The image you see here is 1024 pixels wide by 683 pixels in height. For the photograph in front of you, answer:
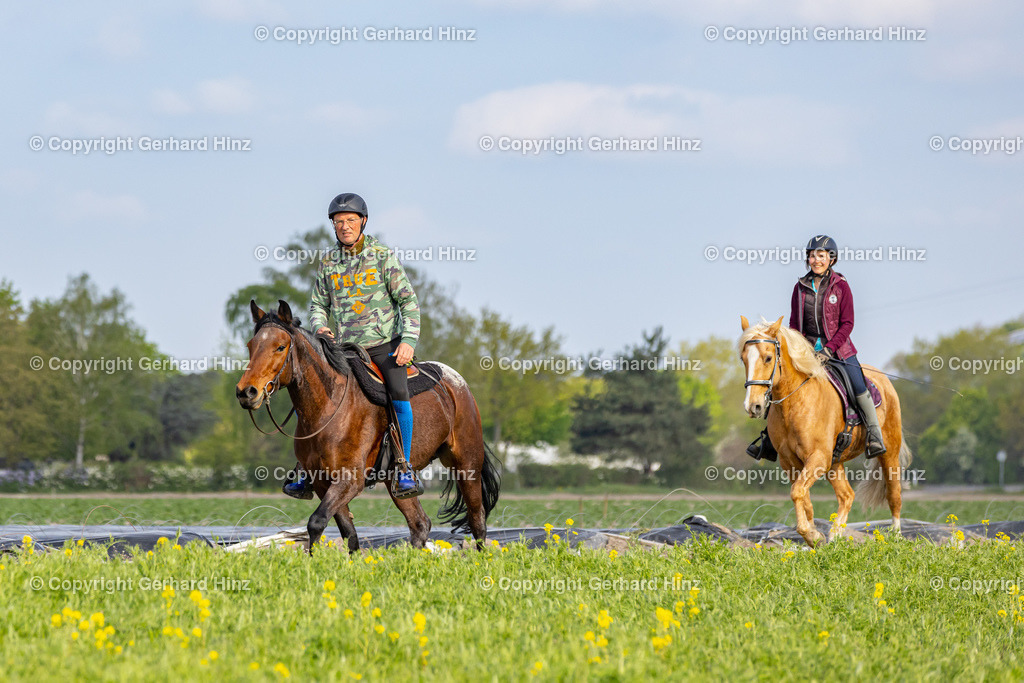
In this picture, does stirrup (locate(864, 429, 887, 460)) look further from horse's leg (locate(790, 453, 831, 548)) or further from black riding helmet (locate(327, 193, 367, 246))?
black riding helmet (locate(327, 193, 367, 246))

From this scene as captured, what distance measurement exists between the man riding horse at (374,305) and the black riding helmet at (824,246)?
189 inches

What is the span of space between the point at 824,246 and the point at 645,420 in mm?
41117

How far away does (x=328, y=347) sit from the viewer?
8.54m

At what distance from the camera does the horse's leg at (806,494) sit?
9.92 m

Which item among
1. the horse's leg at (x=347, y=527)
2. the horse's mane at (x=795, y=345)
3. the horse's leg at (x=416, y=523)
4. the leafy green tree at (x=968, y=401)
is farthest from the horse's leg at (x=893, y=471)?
the leafy green tree at (x=968, y=401)

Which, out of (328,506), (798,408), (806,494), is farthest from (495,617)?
(798,408)

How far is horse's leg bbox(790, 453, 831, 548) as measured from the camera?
9.92m

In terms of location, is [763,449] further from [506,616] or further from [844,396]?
[506,616]

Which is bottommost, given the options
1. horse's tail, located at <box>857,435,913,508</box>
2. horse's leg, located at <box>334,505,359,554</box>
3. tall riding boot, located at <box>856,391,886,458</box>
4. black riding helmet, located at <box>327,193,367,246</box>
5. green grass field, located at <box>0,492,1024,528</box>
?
green grass field, located at <box>0,492,1024,528</box>

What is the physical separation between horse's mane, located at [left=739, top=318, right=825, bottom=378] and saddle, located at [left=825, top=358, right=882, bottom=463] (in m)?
0.50

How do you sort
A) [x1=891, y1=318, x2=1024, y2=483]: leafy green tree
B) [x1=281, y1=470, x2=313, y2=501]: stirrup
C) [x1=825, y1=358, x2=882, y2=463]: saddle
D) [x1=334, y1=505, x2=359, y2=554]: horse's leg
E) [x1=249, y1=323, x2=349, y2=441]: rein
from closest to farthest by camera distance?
[x1=249, y1=323, x2=349, y2=441]: rein
[x1=281, y1=470, x2=313, y2=501]: stirrup
[x1=334, y1=505, x2=359, y2=554]: horse's leg
[x1=825, y1=358, x2=882, y2=463]: saddle
[x1=891, y1=318, x2=1024, y2=483]: leafy green tree

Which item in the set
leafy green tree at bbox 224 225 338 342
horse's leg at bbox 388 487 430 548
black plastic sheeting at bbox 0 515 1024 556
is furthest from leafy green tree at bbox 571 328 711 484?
horse's leg at bbox 388 487 430 548

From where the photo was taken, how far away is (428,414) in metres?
9.43

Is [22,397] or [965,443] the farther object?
[965,443]
